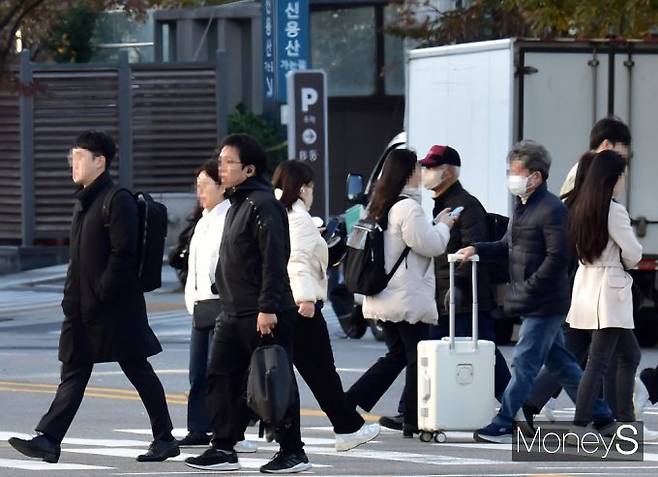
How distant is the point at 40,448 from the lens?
9.82 m

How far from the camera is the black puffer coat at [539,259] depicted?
10.4 meters

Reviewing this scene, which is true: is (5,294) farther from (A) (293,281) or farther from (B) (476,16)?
(A) (293,281)

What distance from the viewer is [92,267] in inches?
386

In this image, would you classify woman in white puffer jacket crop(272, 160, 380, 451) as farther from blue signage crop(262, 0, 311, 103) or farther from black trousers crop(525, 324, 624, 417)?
blue signage crop(262, 0, 311, 103)

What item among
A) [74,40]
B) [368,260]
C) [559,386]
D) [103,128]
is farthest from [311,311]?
[74,40]

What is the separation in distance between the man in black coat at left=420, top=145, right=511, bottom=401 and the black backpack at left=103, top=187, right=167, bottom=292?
1.86 meters

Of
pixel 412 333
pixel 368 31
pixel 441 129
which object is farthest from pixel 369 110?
pixel 412 333

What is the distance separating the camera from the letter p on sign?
75.9 feet

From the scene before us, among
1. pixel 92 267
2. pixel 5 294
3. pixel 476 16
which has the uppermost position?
pixel 476 16

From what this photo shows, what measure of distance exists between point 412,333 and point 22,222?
59.7 ft

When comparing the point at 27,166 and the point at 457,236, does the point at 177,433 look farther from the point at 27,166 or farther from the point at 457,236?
the point at 27,166

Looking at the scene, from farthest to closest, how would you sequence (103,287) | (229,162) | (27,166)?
(27,166), (103,287), (229,162)

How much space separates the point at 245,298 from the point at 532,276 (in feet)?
6.32

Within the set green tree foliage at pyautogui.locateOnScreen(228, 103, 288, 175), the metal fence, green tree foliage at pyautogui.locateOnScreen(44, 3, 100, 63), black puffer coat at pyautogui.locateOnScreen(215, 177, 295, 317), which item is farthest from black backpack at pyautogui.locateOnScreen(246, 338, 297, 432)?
green tree foliage at pyautogui.locateOnScreen(44, 3, 100, 63)
